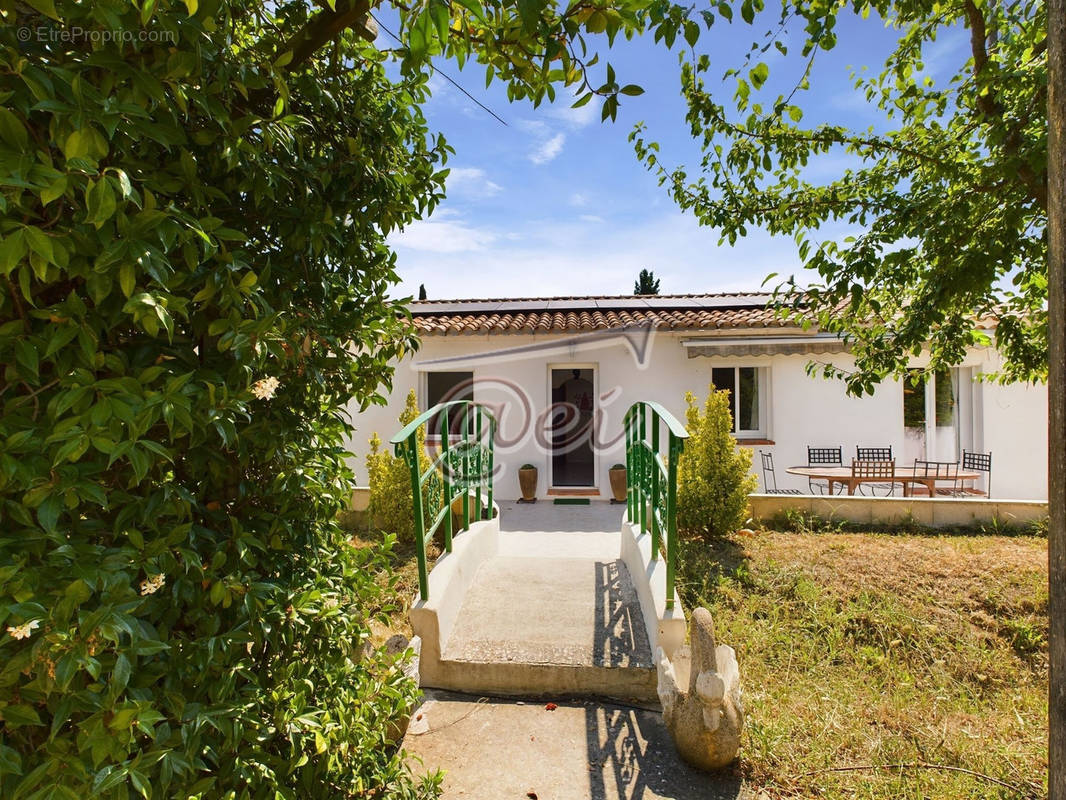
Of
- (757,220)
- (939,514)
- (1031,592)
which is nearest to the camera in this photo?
(757,220)

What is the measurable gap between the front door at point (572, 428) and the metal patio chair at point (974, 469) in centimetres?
606

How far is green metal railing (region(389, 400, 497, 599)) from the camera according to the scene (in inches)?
137

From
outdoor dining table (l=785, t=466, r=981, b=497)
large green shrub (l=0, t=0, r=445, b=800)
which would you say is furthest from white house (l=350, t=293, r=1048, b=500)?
large green shrub (l=0, t=0, r=445, b=800)

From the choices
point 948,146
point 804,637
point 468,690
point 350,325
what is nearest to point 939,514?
point 804,637

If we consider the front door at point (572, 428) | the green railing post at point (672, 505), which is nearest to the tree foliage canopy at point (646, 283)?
the front door at point (572, 428)

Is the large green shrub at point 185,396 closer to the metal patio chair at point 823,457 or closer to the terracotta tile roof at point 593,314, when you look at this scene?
the terracotta tile roof at point 593,314

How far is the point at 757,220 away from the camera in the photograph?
4398 mm

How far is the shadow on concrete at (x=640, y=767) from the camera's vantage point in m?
2.58

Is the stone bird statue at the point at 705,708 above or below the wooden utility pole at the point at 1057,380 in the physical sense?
below

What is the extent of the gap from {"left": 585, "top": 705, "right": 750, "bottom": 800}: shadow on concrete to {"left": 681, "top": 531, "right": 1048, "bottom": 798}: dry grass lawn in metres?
0.24

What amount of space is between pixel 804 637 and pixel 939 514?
13.4ft

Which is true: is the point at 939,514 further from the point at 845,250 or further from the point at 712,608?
the point at 845,250

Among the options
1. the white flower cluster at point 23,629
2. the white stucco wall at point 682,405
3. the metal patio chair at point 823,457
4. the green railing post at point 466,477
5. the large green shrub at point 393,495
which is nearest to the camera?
the white flower cluster at point 23,629

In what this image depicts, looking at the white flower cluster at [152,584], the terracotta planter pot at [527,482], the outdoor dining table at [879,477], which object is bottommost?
the terracotta planter pot at [527,482]
